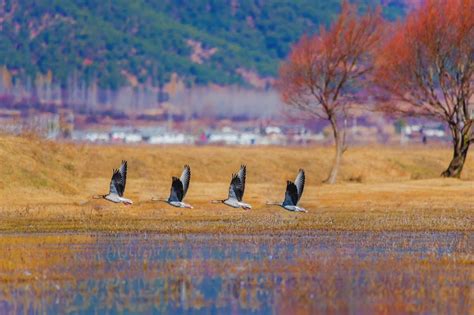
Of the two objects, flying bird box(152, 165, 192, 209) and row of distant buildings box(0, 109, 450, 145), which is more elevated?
flying bird box(152, 165, 192, 209)

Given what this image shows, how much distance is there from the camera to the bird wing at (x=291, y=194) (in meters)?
35.2

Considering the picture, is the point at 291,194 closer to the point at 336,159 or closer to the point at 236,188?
the point at 236,188

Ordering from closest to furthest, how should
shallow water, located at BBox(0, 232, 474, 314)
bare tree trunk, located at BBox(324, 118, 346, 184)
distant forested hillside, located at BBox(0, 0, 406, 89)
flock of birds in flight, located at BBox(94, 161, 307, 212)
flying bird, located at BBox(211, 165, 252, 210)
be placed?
shallow water, located at BBox(0, 232, 474, 314) < flock of birds in flight, located at BBox(94, 161, 307, 212) < flying bird, located at BBox(211, 165, 252, 210) < bare tree trunk, located at BBox(324, 118, 346, 184) < distant forested hillside, located at BBox(0, 0, 406, 89)

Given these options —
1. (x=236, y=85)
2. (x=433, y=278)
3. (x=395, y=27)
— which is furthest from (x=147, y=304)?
(x=236, y=85)

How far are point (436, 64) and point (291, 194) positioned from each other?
2399 centimetres

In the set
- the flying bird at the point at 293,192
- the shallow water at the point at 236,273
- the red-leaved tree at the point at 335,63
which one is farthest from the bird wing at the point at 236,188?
the red-leaved tree at the point at 335,63

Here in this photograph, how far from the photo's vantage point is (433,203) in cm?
4394

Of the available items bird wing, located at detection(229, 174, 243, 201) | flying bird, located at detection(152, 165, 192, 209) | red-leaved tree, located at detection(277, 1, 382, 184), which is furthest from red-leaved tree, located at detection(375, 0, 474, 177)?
bird wing, located at detection(229, 174, 243, 201)

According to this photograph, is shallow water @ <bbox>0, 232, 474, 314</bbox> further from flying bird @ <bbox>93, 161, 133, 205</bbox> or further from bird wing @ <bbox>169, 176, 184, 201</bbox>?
flying bird @ <bbox>93, 161, 133, 205</bbox>

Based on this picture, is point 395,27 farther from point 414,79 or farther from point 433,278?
point 433,278

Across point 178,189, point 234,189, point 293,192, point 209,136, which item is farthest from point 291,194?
point 209,136

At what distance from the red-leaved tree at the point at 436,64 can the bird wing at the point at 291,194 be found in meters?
22.9

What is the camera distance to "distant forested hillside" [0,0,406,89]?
529 feet

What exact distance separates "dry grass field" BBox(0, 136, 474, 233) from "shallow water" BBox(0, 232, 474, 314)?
2.82 meters
